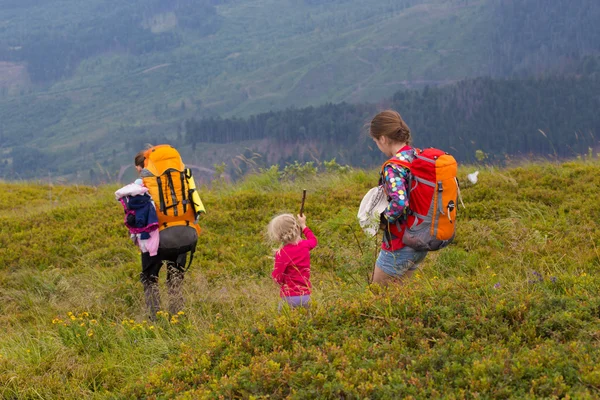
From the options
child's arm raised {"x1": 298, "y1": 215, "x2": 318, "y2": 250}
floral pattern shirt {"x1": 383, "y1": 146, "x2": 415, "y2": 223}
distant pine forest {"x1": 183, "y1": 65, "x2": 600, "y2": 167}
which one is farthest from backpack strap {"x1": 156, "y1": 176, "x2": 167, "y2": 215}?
distant pine forest {"x1": 183, "y1": 65, "x2": 600, "y2": 167}

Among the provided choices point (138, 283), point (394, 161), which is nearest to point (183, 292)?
point (138, 283)

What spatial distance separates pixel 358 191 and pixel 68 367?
775 centimetres

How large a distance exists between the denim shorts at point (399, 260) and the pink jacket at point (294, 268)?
2.44 feet

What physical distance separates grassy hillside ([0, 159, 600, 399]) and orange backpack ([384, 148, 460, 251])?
0.43 metres

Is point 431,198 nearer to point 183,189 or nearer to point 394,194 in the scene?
point 394,194

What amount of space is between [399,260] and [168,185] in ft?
9.32

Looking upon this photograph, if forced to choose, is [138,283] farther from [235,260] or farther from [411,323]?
[411,323]

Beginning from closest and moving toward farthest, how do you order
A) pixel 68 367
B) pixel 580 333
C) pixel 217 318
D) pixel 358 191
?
1. pixel 580 333
2. pixel 68 367
3. pixel 217 318
4. pixel 358 191

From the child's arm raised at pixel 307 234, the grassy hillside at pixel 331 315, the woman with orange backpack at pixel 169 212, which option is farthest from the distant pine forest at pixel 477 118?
the child's arm raised at pixel 307 234

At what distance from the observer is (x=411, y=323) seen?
15.8ft

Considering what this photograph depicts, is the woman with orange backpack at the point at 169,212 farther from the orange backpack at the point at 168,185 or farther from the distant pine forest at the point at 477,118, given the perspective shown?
the distant pine forest at the point at 477,118

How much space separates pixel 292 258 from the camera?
6113 mm

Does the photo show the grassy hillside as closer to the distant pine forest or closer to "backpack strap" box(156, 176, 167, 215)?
"backpack strap" box(156, 176, 167, 215)

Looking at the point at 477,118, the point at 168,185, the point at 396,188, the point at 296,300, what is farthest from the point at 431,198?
the point at 477,118
